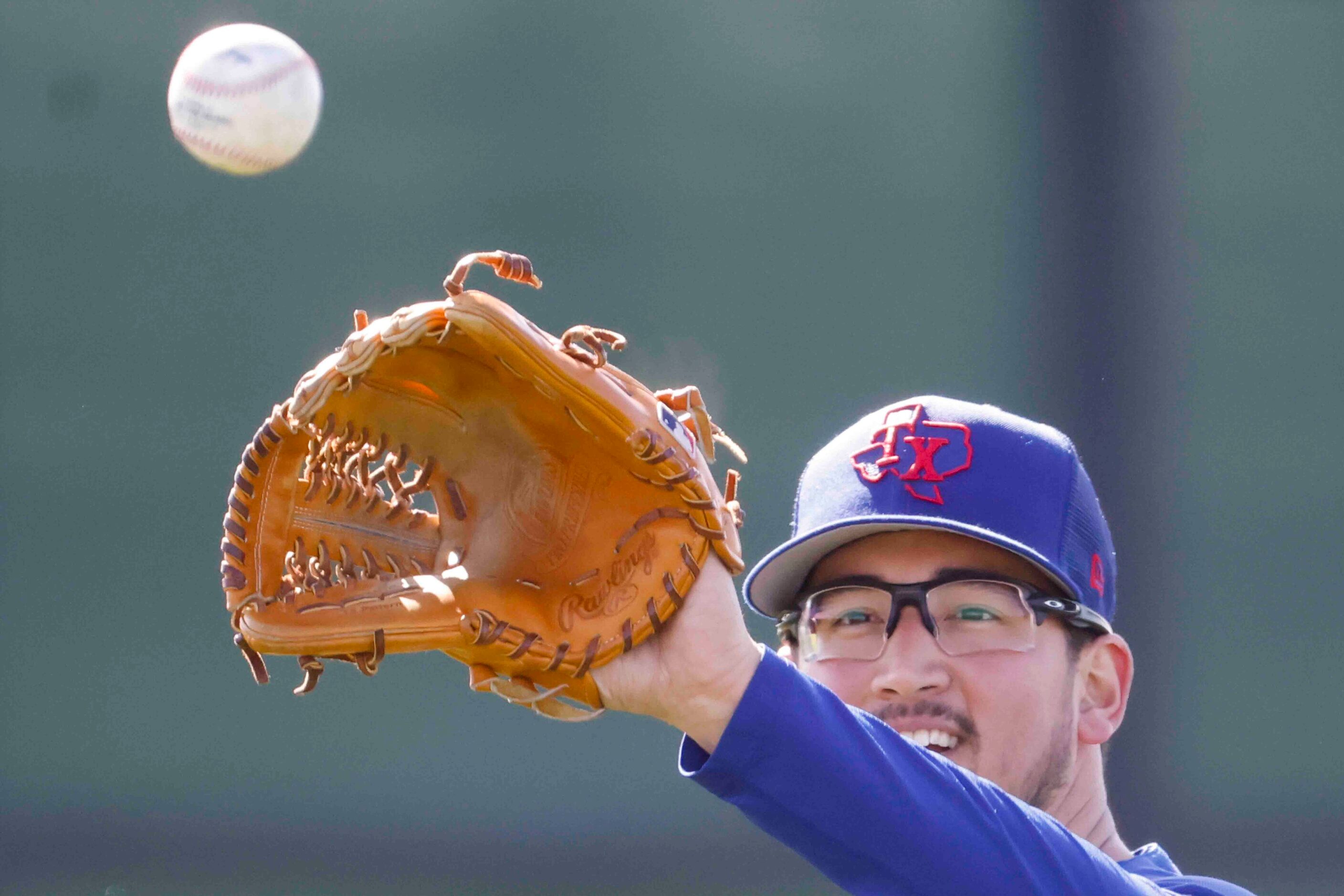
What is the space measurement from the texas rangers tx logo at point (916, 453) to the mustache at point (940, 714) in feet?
0.64

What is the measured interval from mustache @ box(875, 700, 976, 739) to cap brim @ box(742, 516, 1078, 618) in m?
0.16

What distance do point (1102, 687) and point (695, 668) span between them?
687mm

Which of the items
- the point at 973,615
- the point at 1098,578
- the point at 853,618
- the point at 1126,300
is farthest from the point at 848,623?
the point at 1126,300

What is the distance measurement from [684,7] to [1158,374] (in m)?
1.75

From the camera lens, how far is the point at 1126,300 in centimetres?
468

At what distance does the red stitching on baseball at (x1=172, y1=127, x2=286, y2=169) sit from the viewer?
3.15 m

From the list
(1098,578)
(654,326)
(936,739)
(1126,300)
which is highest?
(1126,300)

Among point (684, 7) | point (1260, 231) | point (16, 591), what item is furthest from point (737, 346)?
point (16, 591)

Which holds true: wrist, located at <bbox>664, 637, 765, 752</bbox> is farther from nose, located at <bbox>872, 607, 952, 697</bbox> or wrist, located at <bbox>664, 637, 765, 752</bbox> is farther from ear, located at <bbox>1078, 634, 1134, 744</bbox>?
ear, located at <bbox>1078, 634, 1134, 744</bbox>

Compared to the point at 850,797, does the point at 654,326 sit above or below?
above

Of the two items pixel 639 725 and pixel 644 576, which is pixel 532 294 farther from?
pixel 644 576

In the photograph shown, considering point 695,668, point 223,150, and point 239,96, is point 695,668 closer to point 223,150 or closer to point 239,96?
point 239,96

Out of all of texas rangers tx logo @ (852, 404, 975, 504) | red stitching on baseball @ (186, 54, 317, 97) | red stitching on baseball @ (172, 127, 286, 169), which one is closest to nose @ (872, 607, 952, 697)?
texas rangers tx logo @ (852, 404, 975, 504)

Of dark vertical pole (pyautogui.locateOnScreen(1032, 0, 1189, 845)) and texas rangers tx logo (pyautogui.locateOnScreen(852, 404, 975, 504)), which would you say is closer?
texas rangers tx logo (pyautogui.locateOnScreen(852, 404, 975, 504))
